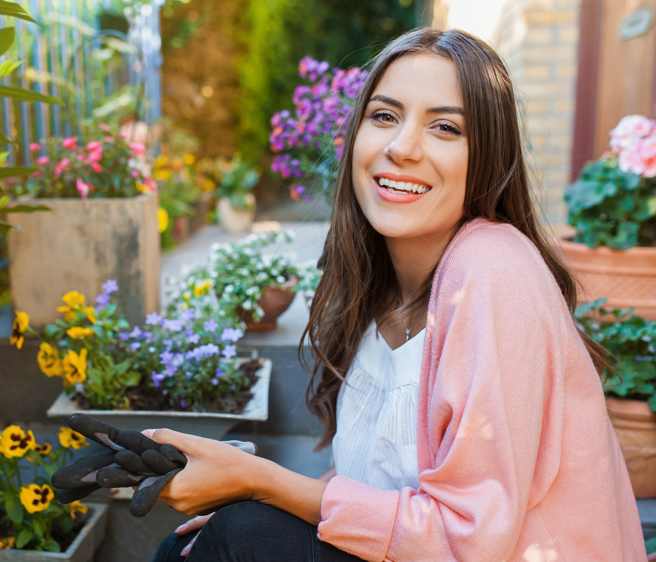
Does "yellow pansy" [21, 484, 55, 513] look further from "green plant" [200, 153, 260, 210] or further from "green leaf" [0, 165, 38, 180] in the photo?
"green plant" [200, 153, 260, 210]

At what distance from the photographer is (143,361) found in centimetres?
175

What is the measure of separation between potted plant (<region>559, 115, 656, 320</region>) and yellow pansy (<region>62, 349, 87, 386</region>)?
1775 mm

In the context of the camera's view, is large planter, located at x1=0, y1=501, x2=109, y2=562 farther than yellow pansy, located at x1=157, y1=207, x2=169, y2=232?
No

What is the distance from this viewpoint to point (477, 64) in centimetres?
106

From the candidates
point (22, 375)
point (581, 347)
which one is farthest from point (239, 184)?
point (581, 347)

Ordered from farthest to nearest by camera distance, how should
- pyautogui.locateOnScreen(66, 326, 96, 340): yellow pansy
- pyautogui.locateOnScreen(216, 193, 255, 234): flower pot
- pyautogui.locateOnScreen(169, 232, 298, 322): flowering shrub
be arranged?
pyautogui.locateOnScreen(216, 193, 255, 234): flower pot → pyautogui.locateOnScreen(169, 232, 298, 322): flowering shrub → pyautogui.locateOnScreen(66, 326, 96, 340): yellow pansy

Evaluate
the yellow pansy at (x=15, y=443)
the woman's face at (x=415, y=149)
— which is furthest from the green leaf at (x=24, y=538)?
the woman's face at (x=415, y=149)

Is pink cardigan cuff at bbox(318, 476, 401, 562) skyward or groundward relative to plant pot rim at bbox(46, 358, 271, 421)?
skyward

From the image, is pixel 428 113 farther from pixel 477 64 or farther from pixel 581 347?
pixel 581 347

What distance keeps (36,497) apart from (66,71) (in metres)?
2.78

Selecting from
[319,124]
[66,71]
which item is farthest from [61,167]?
[66,71]

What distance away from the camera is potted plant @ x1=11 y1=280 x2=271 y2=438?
1616 mm

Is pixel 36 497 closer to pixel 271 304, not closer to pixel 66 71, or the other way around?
pixel 271 304

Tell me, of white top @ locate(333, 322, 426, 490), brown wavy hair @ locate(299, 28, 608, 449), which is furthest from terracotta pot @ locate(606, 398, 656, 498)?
white top @ locate(333, 322, 426, 490)
